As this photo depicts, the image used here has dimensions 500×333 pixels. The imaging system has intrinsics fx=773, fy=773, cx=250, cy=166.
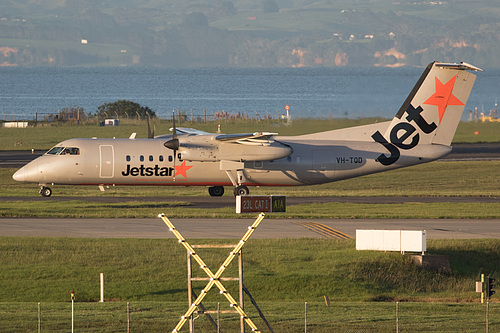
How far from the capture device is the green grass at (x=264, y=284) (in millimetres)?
24297

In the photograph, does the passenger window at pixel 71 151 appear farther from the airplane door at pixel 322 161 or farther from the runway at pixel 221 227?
the airplane door at pixel 322 161

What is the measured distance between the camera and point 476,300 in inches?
1185

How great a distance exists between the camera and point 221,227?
123 feet

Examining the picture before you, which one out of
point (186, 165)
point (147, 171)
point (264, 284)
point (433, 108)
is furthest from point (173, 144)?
point (433, 108)

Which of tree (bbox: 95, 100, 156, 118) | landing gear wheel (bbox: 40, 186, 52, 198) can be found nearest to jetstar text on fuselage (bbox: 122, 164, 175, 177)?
landing gear wheel (bbox: 40, 186, 52, 198)

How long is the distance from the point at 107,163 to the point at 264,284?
1715cm

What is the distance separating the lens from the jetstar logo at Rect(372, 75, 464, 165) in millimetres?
45406

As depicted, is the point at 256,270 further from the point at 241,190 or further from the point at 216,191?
the point at 216,191

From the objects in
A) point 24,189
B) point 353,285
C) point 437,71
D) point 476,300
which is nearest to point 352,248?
point 353,285

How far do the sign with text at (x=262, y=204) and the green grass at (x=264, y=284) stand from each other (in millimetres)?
4548

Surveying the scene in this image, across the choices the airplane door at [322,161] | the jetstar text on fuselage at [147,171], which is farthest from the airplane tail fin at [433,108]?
the jetstar text on fuselage at [147,171]

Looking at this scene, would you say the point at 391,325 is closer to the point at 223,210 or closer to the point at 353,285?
the point at 353,285

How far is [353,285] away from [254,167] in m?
15.6

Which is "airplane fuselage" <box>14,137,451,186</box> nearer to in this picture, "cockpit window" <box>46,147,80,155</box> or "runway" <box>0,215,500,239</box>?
"cockpit window" <box>46,147,80,155</box>
